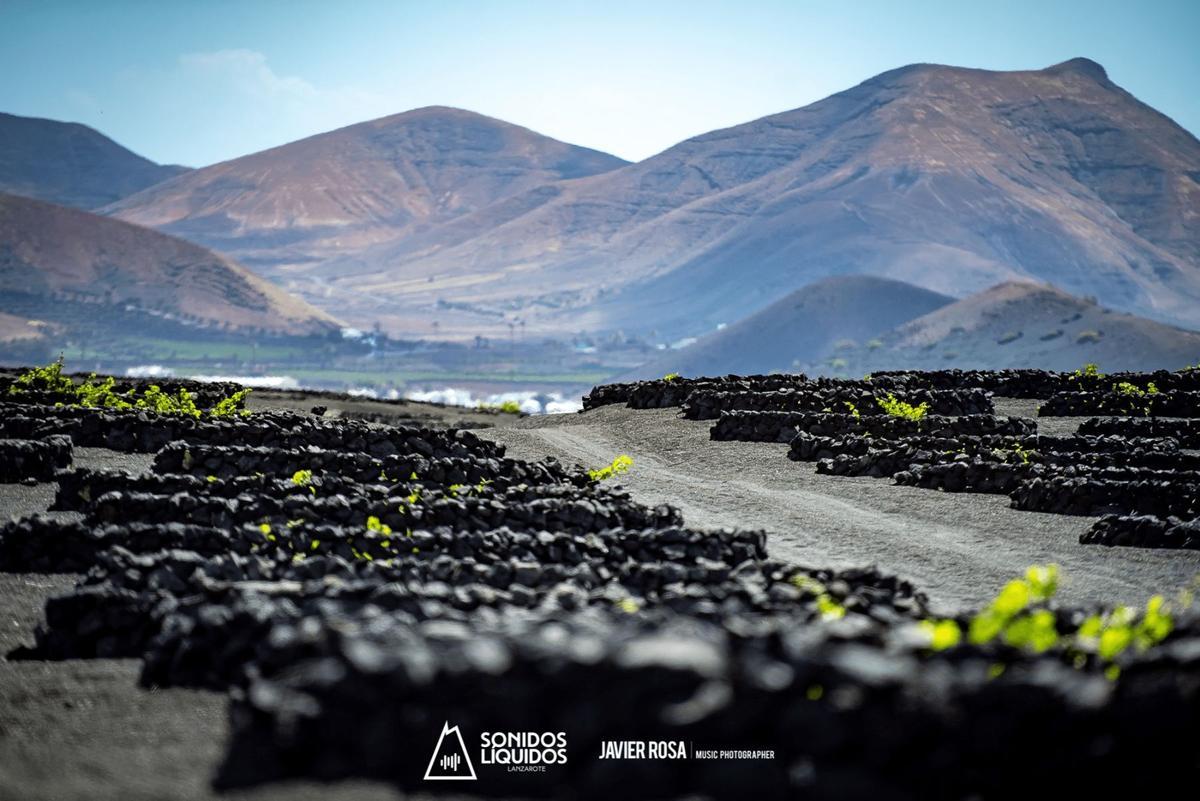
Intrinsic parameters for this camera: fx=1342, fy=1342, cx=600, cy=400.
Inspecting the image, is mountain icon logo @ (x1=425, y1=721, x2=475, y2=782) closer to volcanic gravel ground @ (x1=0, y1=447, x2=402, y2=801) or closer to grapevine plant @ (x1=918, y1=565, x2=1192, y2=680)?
volcanic gravel ground @ (x1=0, y1=447, x2=402, y2=801)

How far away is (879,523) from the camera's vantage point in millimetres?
17141

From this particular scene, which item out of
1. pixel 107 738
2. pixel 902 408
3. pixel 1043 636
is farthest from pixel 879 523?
pixel 107 738

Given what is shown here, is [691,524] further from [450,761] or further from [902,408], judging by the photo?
[902,408]

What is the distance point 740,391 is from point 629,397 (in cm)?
423

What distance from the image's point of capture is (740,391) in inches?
1225

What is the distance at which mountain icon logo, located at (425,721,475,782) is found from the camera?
257 inches

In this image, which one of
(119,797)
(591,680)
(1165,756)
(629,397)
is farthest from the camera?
(629,397)

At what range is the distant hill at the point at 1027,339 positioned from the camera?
126938 mm

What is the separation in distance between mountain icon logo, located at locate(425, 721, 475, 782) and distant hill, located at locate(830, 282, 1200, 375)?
117802mm

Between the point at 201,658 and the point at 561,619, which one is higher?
the point at 561,619

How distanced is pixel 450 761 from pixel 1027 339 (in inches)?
5892

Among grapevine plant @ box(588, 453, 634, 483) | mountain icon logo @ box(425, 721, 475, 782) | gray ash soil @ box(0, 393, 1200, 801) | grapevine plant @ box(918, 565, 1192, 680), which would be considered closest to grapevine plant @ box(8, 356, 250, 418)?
gray ash soil @ box(0, 393, 1200, 801)

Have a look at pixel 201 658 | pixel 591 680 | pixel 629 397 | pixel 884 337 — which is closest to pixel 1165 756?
pixel 591 680

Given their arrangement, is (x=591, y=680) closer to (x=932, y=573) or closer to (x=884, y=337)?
(x=932, y=573)
